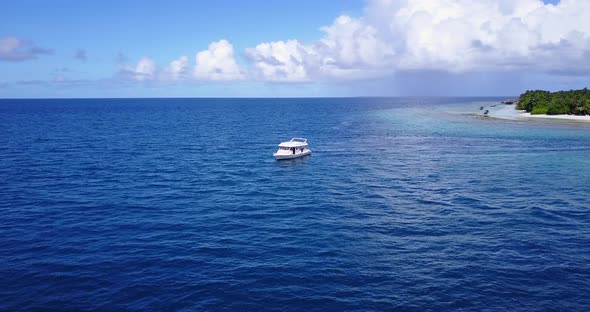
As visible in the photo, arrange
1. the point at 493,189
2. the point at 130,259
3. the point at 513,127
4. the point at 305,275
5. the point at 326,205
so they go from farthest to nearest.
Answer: the point at 513,127 → the point at 493,189 → the point at 326,205 → the point at 130,259 → the point at 305,275

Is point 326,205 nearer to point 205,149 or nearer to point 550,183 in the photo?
point 550,183

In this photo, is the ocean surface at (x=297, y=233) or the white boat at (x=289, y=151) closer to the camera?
the ocean surface at (x=297, y=233)

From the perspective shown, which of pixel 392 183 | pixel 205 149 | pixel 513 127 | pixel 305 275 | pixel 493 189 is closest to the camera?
pixel 305 275

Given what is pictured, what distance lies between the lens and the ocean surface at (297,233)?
3303 cm

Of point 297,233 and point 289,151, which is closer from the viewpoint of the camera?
point 297,233

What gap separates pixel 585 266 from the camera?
37531 mm

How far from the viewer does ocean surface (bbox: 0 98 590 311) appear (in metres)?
33.0

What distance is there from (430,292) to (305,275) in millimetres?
9739

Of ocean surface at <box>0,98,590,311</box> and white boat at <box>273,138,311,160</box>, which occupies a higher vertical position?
white boat at <box>273,138,311,160</box>

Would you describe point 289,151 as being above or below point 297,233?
above

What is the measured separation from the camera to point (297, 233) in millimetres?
46344

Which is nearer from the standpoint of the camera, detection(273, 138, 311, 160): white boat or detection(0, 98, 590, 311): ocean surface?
detection(0, 98, 590, 311): ocean surface

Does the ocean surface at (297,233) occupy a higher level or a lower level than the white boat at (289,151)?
lower

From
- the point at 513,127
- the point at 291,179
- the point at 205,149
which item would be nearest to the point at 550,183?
the point at 291,179
